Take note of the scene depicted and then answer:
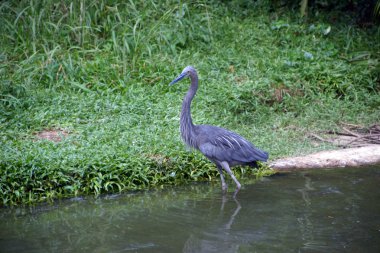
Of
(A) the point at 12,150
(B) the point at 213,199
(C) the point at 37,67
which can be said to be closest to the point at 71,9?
(C) the point at 37,67

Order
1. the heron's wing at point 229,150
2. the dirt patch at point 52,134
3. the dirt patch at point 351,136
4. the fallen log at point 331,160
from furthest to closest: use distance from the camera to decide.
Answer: the dirt patch at point 351,136 → the dirt patch at point 52,134 → the fallen log at point 331,160 → the heron's wing at point 229,150

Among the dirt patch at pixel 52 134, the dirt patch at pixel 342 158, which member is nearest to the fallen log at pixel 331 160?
the dirt patch at pixel 342 158

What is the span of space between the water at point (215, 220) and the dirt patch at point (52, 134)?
1.43 meters

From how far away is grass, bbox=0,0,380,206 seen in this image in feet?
22.6

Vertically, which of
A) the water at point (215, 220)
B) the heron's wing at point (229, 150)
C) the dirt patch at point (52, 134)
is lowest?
the water at point (215, 220)

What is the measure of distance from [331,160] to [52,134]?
11.7 feet

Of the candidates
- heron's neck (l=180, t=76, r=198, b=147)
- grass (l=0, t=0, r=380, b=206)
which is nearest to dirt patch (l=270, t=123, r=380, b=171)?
grass (l=0, t=0, r=380, b=206)

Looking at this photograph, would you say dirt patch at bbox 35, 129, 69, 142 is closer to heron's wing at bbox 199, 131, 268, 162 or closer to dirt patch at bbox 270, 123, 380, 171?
heron's wing at bbox 199, 131, 268, 162

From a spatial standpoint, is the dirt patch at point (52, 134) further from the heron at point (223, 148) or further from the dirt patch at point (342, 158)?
the dirt patch at point (342, 158)

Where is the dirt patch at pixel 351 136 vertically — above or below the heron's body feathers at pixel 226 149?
below

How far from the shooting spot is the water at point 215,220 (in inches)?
206

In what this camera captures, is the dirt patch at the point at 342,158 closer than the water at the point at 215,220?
No

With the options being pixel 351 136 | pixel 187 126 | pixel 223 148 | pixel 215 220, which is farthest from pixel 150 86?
pixel 215 220

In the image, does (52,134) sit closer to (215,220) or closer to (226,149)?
(226,149)
